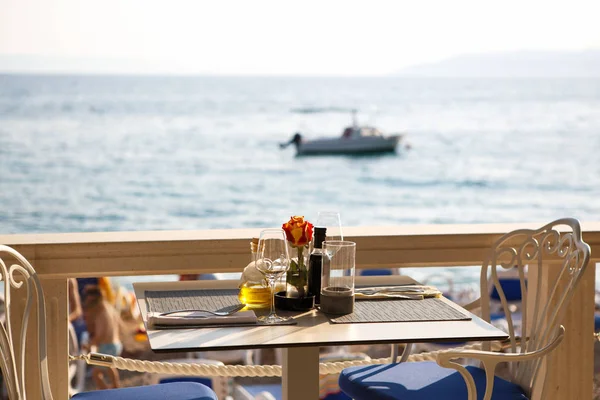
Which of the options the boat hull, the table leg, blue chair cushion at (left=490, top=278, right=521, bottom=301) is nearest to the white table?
the table leg

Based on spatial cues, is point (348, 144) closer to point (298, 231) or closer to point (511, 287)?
point (511, 287)

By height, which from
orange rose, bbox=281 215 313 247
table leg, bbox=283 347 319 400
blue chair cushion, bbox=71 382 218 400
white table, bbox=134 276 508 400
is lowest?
blue chair cushion, bbox=71 382 218 400

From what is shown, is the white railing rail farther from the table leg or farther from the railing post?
the table leg

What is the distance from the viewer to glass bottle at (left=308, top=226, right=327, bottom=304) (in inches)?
83.4

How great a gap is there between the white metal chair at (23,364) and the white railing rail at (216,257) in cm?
10

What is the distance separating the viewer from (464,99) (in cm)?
3102

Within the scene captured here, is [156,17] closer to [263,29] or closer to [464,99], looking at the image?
[263,29]

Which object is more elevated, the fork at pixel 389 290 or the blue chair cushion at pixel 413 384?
the fork at pixel 389 290

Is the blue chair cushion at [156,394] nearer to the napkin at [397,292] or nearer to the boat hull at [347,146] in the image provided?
the napkin at [397,292]

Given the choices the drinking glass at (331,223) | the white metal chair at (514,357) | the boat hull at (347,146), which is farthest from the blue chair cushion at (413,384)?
the boat hull at (347,146)

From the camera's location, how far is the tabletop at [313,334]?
179cm

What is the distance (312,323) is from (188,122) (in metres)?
26.6

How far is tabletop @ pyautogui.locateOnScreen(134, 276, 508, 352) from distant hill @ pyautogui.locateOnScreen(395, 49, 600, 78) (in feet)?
90.3

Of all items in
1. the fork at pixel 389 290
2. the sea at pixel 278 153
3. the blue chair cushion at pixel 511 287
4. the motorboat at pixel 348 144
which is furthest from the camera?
the motorboat at pixel 348 144
